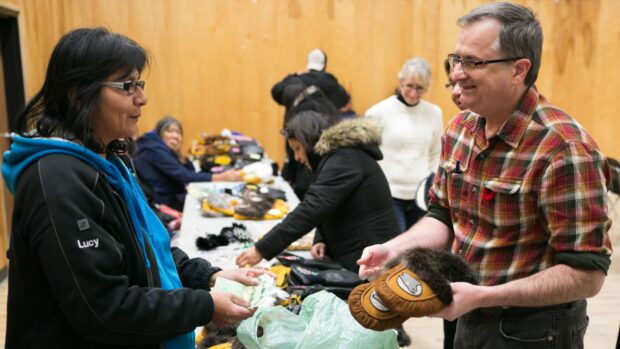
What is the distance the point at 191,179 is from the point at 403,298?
3.57 meters

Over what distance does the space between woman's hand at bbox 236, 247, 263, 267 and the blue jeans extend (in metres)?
1.59

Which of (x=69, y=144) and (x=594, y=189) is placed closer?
(x=69, y=144)

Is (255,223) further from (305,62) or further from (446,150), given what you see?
(305,62)

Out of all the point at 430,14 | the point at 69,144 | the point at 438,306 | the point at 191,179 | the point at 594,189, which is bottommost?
the point at 191,179


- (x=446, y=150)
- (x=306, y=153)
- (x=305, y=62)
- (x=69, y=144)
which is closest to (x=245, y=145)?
(x=305, y=62)

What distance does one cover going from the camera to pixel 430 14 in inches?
270

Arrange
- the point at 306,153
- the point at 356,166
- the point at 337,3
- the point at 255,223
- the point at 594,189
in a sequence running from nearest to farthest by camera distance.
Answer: the point at 594,189
the point at 356,166
the point at 306,153
the point at 255,223
the point at 337,3

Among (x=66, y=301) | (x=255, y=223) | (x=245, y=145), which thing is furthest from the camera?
(x=245, y=145)

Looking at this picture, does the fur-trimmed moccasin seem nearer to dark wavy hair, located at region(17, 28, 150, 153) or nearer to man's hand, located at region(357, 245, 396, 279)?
man's hand, located at region(357, 245, 396, 279)

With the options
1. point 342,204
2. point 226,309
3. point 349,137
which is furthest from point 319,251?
point 226,309

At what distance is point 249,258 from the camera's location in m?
2.34

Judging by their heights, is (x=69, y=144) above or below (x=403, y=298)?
above

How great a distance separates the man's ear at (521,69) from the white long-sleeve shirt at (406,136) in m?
2.47

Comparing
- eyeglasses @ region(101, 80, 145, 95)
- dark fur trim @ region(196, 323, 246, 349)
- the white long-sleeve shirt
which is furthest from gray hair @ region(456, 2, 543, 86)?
the white long-sleeve shirt
